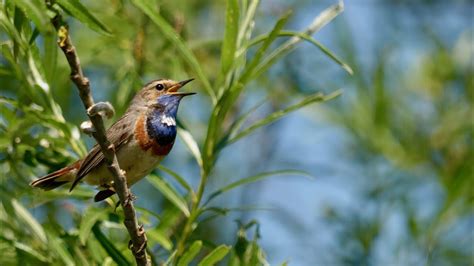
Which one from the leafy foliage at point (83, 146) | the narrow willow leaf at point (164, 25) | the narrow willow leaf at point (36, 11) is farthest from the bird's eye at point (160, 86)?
the narrow willow leaf at point (36, 11)

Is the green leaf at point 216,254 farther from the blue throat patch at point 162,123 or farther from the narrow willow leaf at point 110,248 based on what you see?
the blue throat patch at point 162,123

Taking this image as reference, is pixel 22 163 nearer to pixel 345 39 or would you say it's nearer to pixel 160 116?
pixel 160 116

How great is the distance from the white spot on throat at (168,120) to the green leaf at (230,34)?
0.55m

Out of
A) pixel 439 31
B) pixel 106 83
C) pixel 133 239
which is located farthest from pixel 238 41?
pixel 439 31

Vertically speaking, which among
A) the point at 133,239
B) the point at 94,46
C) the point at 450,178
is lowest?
the point at 450,178

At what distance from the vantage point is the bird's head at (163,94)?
14.3ft

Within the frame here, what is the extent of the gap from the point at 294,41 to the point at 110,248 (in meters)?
1.03

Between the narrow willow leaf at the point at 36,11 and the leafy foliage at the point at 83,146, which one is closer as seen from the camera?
the narrow willow leaf at the point at 36,11

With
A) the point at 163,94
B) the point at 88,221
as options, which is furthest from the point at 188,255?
the point at 163,94

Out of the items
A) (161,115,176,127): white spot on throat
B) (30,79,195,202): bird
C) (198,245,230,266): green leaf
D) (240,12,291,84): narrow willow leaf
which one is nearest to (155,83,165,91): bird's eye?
(30,79,195,202): bird

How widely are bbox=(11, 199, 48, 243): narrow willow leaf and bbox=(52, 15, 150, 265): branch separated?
20.6 inches

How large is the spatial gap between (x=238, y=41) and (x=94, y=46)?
1313 millimetres

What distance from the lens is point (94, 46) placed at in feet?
15.6

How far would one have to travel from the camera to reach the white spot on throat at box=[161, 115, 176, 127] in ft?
13.5
